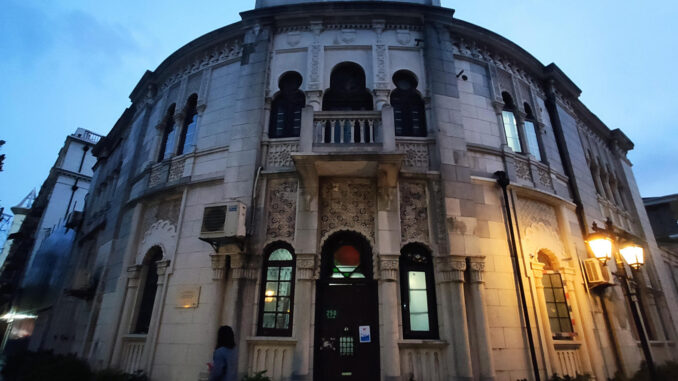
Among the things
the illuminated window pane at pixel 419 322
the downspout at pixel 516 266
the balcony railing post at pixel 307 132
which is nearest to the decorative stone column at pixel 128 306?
the balcony railing post at pixel 307 132

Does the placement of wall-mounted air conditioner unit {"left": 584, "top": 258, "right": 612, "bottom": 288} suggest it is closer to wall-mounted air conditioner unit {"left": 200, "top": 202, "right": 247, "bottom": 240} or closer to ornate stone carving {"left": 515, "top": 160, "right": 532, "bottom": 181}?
ornate stone carving {"left": 515, "top": 160, "right": 532, "bottom": 181}

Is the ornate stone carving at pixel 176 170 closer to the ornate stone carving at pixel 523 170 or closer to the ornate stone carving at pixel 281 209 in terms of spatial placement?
the ornate stone carving at pixel 281 209

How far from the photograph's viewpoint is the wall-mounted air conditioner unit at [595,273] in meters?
9.67

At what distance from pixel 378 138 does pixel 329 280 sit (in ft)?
12.6

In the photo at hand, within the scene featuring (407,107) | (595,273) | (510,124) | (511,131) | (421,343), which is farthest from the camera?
(510,124)

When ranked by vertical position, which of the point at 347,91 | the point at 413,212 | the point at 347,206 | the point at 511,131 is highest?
the point at 347,91

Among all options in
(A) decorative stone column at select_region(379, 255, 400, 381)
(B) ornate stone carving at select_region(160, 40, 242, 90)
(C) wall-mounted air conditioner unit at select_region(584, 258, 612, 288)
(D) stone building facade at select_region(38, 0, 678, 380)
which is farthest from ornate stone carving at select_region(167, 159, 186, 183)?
(C) wall-mounted air conditioner unit at select_region(584, 258, 612, 288)

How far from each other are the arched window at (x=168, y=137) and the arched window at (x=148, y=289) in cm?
352

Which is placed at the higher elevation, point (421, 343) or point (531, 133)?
point (531, 133)

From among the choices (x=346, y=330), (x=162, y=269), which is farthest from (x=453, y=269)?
(x=162, y=269)

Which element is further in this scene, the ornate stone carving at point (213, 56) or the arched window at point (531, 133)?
the ornate stone carving at point (213, 56)

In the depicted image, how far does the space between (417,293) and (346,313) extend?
1861 millimetres

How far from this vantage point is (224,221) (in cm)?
827

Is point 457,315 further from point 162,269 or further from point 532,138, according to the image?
point 162,269
